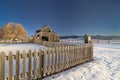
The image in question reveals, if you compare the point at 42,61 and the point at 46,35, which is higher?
the point at 46,35

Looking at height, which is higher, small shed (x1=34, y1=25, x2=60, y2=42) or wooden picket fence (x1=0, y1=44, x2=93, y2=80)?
small shed (x1=34, y1=25, x2=60, y2=42)

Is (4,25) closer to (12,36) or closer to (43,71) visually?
(12,36)

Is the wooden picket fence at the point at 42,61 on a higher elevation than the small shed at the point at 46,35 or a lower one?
lower

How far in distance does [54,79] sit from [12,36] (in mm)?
67389

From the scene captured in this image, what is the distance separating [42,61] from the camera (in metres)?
6.56

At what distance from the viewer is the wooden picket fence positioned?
517 centimetres

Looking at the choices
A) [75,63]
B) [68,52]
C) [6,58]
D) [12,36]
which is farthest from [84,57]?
[12,36]

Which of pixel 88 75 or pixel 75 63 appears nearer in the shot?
pixel 88 75

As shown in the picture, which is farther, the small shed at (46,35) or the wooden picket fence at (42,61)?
the small shed at (46,35)

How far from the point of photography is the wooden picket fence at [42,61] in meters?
5.17

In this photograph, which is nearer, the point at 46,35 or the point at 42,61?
the point at 42,61

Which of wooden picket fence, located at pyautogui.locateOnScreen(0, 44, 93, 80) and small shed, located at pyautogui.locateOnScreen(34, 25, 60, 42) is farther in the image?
small shed, located at pyautogui.locateOnScreen(34, 25, 60, 42)

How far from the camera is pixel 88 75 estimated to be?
21.9 feet

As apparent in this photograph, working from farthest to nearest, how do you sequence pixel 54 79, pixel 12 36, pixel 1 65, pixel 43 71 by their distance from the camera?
pixel 12 36 → pixel 43 71 → pixel 54 79 → pixel 1 65
